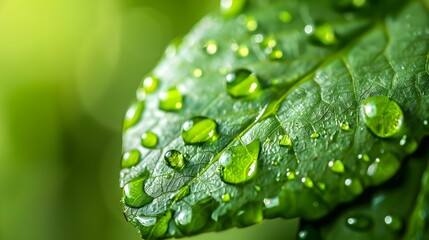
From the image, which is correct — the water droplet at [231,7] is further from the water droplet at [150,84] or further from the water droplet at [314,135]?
the water droplet at [314,135]

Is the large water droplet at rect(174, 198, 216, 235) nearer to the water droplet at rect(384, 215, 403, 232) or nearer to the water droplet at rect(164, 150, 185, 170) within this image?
the water droplet at rect(164, 150, 185, 170)

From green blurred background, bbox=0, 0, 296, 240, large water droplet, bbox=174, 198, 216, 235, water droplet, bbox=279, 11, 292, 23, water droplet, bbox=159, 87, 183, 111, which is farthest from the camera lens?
green blurred background, bbox=0, 0, 296, 240

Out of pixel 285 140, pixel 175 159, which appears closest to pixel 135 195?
pixel 175 159

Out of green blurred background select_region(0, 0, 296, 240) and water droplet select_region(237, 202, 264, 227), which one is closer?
water droplet select_region(237, 202, 264, 227)

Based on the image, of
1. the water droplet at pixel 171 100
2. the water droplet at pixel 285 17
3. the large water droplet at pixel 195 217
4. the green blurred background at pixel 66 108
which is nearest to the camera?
the large water droplet at pixel 195 217

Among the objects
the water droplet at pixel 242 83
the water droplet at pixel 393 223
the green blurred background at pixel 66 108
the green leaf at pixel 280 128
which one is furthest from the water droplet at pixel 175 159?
the green blurred background at pixel 66 108

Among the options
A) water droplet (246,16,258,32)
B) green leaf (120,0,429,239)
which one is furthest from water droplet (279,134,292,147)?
water droplet (246,16,258,32)

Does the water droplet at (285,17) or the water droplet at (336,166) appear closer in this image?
the water droplet at (336,166)
